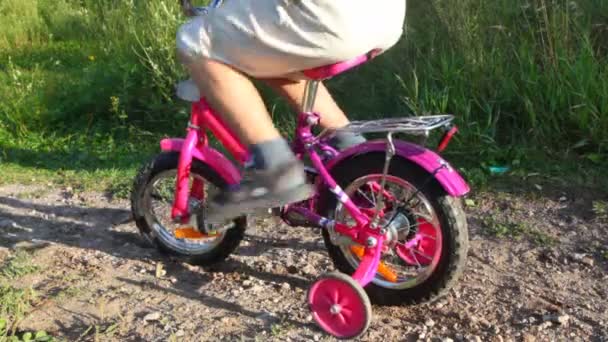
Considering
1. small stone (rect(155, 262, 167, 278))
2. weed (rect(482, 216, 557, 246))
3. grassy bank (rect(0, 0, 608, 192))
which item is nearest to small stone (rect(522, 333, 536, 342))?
weed (rect(482, 216, 557, 246))

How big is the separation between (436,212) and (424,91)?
1.94 m

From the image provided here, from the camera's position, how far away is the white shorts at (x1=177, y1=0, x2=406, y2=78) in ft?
8.02

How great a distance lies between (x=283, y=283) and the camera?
10.5 ft

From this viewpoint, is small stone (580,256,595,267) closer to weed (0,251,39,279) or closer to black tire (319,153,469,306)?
black tire (319,153,469,306)

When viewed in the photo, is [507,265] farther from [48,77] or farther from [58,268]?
[48,77]

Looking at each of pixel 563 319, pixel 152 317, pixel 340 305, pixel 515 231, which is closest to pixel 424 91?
pixel 515 231

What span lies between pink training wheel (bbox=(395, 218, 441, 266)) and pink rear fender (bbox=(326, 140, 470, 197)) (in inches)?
9.2

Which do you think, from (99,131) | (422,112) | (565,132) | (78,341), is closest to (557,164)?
(565,132)

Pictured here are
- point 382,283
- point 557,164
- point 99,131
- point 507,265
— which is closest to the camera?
point 382,283

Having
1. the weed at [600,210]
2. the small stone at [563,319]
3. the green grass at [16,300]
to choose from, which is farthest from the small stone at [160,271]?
the weed at [600,210]

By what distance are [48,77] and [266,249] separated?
11.1ft

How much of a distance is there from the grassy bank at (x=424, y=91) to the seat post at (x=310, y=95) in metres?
1.54

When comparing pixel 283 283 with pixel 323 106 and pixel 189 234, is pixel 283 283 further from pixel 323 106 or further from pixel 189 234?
pixel 323 106

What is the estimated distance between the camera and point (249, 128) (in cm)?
270
